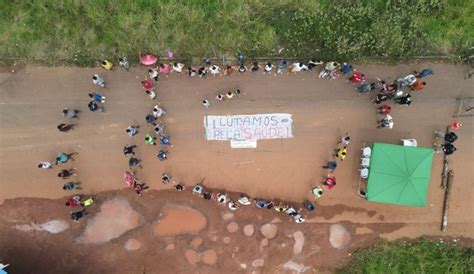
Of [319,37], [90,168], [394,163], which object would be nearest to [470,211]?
[394,163]

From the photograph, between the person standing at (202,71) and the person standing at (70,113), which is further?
the person standing at (202,71)

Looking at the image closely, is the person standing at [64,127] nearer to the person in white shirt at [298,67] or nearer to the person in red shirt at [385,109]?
the person in white shirt at [298,67]

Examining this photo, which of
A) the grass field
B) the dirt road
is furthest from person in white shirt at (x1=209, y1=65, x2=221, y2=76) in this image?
the grass field

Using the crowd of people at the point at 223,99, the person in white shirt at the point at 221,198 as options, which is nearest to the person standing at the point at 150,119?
the crowd of people at the point at 223,99

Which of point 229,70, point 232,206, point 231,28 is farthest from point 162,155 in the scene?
point 231,28

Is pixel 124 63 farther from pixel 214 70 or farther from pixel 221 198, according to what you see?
pixel 221 198

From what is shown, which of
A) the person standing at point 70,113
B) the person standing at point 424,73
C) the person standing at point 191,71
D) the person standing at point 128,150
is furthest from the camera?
the person standing at point 191,71

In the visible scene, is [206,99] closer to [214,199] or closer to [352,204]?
[214,199]

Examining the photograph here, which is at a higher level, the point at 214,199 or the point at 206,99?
the point at 206,99
